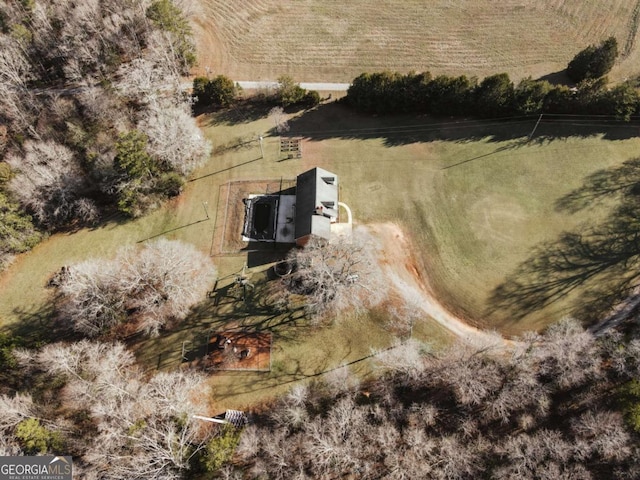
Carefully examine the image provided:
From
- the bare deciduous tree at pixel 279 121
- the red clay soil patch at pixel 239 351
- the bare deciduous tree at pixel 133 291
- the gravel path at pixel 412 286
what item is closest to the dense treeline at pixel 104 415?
the red clay soil patch at pixel 239 351

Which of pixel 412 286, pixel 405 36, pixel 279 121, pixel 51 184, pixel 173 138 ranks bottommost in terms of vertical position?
pixel 412 286

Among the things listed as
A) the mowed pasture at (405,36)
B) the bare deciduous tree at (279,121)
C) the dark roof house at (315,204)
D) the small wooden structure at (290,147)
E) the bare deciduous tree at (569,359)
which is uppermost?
the mowed pasture at (405,36)

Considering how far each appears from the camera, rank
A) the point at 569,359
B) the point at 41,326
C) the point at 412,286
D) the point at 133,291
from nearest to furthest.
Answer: the point at 569,359, the point at 133,291, the point at 41,326, the point at 412,286

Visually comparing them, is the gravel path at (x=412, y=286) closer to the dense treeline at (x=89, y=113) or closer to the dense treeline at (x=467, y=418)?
the dense treeline at (x=467, y=418)

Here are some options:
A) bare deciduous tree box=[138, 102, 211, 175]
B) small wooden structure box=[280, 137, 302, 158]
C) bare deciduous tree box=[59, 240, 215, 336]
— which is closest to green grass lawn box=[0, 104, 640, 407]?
small wooden structure box=[280, 137, 302, 158]

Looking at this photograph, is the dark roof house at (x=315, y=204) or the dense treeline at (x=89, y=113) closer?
the dark roof house at (x=315, y=204)

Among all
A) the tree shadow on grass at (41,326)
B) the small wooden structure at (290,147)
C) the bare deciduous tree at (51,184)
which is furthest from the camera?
the small wooden structure at (290,147)

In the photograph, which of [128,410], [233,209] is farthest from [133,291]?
[233,209]

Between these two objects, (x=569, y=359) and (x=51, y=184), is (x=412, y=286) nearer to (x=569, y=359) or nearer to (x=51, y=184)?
(x=569, y=359)
